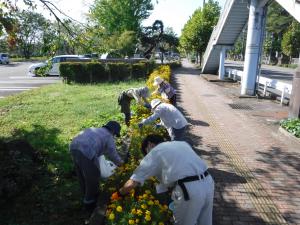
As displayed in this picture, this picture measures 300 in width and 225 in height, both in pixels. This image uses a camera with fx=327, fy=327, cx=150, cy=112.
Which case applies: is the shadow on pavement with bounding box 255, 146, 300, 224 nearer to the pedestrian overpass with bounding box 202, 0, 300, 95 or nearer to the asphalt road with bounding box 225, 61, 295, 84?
the pedestrian overpass with bounding box 202, 0, 300, 95

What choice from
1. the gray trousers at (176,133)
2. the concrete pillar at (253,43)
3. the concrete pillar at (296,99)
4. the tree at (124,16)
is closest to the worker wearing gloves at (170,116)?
the gray trousers at (176,133)

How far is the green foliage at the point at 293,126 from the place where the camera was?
907 centimetres

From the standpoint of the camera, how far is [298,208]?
17.8 feet

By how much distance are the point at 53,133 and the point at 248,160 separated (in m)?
5.37

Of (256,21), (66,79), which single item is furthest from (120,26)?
(256,21)

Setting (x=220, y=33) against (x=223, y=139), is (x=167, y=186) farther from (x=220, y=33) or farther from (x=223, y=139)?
(x=220, y=33)

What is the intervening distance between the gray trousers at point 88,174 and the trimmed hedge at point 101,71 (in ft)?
55.4

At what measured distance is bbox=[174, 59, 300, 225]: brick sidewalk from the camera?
5305 millimetres

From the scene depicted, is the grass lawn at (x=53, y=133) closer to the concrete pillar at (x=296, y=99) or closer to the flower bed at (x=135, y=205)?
the flower bed at (x=135, y=205)

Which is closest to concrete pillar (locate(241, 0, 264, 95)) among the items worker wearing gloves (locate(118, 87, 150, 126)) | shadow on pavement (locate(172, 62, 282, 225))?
shadow on pavement (locate(172, 62, 282, 225))

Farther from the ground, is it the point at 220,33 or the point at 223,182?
the point at 220,33

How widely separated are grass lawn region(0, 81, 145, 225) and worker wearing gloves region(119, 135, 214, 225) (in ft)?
5.98

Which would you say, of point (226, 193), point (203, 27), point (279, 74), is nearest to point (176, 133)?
point (226, 193)

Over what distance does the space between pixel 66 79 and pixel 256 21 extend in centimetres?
1224
